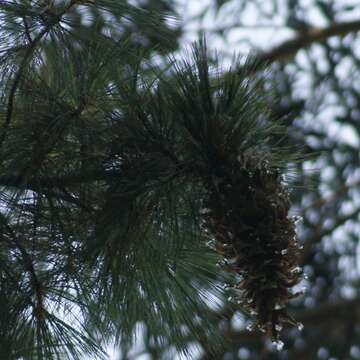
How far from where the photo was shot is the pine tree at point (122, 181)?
1293 mm

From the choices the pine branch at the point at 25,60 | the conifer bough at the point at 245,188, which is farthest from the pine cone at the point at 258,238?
the pine branch at the point at 25,60

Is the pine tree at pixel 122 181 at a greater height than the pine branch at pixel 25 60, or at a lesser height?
lesser

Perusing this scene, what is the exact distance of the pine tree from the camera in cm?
129

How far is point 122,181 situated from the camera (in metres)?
1.34

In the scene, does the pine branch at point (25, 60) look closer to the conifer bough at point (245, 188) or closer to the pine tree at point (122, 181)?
the pine tree at point (122, 181)

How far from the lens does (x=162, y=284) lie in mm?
1508

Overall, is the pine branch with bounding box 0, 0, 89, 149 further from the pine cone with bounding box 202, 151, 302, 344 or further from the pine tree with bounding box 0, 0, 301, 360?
the pine cone with bounding box 202, 151, 302, 344

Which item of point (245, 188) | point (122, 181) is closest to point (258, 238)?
point (245, 188)

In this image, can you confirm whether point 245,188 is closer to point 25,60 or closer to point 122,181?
point 122,181

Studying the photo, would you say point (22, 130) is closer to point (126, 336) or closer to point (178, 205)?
point (178, 205)

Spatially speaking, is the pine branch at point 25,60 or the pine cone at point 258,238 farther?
the pine branch at point 25,60

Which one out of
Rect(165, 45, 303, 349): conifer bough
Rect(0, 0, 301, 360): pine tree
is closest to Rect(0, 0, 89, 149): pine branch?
Rect(0, 0, 301, 360): pine tree

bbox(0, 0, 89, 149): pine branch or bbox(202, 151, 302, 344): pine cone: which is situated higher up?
bbox(0, 0, 89, 149): pine branch

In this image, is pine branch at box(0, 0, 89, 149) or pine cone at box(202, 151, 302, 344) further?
pine branch at box(0, 0, 89, 149)
